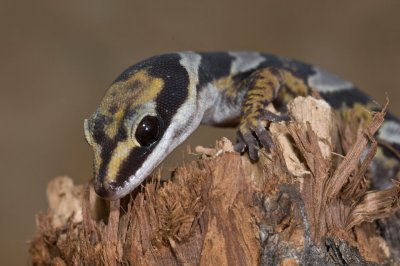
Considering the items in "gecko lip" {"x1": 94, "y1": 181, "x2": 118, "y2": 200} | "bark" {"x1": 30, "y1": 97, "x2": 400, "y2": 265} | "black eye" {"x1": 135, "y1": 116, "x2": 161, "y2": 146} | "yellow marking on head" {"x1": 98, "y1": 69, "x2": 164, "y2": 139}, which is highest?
"yellow marking on head" {"x1": 98, "y1": 69, "x2": 164, "y2": 139}

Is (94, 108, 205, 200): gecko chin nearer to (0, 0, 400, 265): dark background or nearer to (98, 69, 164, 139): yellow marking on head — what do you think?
(98, 69, 164, 139): yellow marking on head

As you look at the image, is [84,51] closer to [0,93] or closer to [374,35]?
[0,93]

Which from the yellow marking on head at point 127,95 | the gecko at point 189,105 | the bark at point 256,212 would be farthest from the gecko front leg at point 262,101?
the yellow marking on head at point 127,95

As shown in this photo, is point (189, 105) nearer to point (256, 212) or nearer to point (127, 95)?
point (127, 95)

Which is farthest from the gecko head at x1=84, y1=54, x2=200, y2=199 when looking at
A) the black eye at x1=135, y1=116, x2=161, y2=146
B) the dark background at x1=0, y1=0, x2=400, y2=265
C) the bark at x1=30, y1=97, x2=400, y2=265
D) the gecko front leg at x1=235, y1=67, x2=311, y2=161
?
the dark background at x1=0, y1=0, x2=400, y2=265

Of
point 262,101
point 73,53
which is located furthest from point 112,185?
point 73,53

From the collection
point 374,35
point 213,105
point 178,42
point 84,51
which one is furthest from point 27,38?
point 374,35
